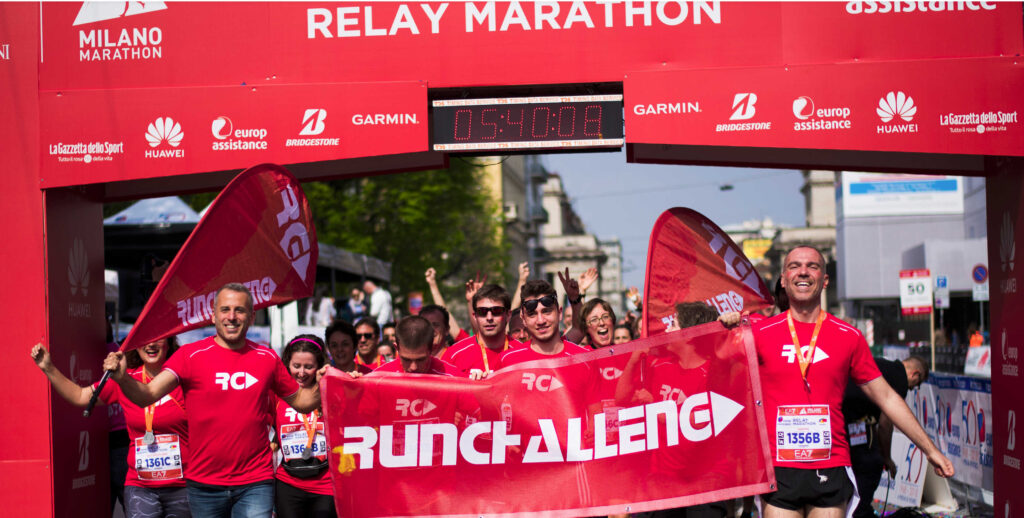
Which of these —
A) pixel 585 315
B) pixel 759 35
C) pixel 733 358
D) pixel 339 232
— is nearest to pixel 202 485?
pixel 733 358

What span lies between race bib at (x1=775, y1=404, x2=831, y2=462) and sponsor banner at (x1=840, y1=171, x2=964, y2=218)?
41.6 meters

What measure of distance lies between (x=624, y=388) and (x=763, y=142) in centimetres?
259

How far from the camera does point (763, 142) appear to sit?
8.16 m

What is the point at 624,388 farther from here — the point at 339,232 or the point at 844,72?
the point at 339,232

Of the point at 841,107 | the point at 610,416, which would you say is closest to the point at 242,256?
the point at 610,416

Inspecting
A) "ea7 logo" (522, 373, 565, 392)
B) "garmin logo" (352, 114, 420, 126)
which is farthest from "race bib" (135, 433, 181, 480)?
"garmin logo" (352, 114, 420, 126)

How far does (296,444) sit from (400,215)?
3234 centimetres

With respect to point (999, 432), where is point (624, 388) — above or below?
above

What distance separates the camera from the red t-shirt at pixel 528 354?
22.5 feet

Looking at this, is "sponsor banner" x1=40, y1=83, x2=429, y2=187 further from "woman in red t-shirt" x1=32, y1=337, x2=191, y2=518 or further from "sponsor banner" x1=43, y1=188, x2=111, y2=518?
"woman in red t-shirt" x1=32, y1=337, x2=191, y2=518

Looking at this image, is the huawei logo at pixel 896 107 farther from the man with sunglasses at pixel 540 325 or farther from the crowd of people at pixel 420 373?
the man with sunglasses at pixel 540 325

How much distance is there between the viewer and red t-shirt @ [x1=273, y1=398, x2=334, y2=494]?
7.27 m

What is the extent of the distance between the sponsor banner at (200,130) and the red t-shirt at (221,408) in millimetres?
2487

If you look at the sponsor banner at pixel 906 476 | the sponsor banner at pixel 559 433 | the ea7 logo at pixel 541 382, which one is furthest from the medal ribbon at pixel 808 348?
the sponsor banner at pixel 906 476
